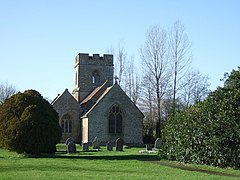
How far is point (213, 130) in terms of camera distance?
22750mm

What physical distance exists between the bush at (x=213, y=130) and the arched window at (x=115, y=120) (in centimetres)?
2533

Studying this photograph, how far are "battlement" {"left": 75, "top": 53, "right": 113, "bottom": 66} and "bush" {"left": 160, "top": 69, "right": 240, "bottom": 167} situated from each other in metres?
36.8

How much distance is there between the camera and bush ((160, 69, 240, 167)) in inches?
862

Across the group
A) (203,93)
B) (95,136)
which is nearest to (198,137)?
(95,136)

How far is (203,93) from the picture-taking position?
A: 191 ft

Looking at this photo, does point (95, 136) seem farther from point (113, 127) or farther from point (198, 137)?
point (198, 137)

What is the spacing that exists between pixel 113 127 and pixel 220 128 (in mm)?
29815

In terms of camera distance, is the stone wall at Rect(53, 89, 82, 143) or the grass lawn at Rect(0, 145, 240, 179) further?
the stone wall at Rect(53, 89, 82, 143)

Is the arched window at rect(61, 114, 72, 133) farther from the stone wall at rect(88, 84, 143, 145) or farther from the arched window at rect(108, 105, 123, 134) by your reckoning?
the arched window at rect(108, 105, 123, 134)

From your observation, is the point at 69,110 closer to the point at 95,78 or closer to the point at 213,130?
the point at 95,78

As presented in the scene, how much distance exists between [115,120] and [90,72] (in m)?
12.5

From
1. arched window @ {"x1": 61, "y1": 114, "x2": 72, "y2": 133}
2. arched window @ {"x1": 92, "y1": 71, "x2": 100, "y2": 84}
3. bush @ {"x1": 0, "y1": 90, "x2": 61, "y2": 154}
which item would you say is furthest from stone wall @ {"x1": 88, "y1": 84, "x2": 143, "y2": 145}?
bush @ {"x1": 0, "y1": 90, "x2": 61, "y2": 154}

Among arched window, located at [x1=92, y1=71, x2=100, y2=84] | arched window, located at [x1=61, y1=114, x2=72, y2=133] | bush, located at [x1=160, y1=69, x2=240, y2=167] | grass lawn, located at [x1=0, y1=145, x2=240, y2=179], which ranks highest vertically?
arched window, located at [x1=92, y1=71, x2=100, y2=84]

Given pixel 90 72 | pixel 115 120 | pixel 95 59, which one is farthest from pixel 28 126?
pixel 95 59
